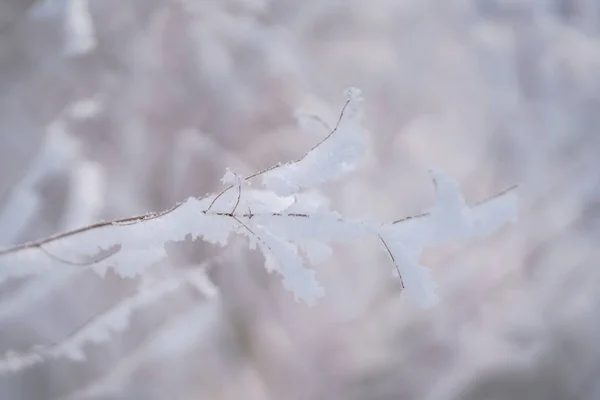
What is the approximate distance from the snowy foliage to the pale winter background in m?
0.16

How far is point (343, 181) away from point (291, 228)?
21 centimetres

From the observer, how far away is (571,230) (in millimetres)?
438

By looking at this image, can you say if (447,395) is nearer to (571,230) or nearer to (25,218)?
(571,230)

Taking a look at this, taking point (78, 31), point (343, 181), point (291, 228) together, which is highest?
point (78, 31)

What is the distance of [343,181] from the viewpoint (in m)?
0.43

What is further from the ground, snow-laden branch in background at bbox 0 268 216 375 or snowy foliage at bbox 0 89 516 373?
snow-laden branch in background at bbox 0 268 216 375

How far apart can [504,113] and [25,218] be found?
0.40 meters

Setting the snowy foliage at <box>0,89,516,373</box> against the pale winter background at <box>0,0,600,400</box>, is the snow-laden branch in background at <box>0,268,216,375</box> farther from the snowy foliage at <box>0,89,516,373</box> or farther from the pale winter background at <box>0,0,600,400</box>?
the snowy foliage at <box>0,89,516,373</box>

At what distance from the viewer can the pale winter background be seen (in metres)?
0.41

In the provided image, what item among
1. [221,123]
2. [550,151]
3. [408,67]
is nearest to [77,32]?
[221,123]

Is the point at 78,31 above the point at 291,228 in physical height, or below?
above

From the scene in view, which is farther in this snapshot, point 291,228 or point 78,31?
point 78,31

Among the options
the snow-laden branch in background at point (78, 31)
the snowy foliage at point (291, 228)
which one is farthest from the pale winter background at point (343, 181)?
the snowy foliage at point (291, 228)

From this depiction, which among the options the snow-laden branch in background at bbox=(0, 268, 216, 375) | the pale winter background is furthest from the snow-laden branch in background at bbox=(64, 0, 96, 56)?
the snow-laden branch in background at bbox=(0, 268, 216, 375)
